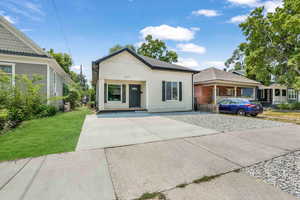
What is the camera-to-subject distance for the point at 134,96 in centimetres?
1309

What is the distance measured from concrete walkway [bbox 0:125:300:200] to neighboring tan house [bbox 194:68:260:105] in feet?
40.3

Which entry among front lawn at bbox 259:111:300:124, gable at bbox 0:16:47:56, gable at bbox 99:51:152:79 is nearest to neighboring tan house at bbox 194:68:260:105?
front lawn at bbox 259:111:300:124

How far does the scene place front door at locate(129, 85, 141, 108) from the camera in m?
12.9

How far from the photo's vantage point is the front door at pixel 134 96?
→ 42.3ft

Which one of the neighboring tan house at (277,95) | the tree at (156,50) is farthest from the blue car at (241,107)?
the tree at (156,50)

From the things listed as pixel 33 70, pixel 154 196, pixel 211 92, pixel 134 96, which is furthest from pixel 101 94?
pixel 211 92

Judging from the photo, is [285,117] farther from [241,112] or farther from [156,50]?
[156,50]

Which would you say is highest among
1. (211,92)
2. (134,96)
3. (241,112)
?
(211,92)

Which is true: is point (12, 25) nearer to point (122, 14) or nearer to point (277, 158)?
point (122, 14)

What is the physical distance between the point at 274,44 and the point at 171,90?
656 inches

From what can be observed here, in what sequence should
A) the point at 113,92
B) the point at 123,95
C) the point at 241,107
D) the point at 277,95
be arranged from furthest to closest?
the point at 277,95 < the point at 123,95 < the point at 113,92 < the point at 241,107

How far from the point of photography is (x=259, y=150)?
3.96 metres

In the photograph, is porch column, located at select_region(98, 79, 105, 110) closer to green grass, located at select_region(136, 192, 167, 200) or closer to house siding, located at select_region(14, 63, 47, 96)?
house siding, located at select_region(14, 63, 47, 96)

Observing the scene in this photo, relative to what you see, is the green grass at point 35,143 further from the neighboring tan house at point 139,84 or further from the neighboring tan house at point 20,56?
the neighboring tan house at point 139,84
